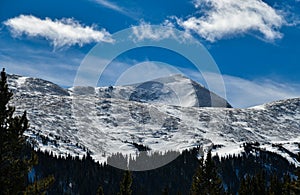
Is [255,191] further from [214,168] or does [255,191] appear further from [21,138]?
[21,138]

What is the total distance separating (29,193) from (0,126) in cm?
476

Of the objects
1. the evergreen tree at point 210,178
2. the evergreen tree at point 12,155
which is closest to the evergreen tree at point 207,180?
the evergreen tree at point 210,178

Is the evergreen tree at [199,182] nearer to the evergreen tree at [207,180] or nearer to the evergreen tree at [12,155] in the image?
the evergreen tree at [207,180]

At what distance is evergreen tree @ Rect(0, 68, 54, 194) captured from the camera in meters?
27.5

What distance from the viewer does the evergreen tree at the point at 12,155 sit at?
90.1ft

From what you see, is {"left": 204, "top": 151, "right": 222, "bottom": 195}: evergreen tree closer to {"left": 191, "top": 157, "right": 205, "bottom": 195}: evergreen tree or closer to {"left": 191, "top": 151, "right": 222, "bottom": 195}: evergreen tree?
{"left": 191, "top": 151, "right": 222, "bottom": 195}: evergreen tree

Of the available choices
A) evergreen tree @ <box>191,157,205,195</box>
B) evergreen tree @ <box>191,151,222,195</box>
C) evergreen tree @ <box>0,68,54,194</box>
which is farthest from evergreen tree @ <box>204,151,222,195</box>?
evergreen tree @ <box>0,68,54,194</box>

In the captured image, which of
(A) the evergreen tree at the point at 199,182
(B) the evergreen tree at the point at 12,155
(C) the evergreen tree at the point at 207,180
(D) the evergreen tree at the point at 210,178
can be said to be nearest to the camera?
(B) the evergreen tree at the point at 12,155

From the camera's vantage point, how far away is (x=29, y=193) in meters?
28.2

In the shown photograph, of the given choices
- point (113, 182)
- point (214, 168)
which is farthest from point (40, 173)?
point (214, 168)

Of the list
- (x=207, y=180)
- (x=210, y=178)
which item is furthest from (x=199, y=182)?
(x=210, y=178)

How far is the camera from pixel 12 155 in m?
28.4

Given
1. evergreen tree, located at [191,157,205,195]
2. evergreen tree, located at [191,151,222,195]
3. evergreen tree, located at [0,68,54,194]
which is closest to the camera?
evergreen tree, located at [0,68,54,194]

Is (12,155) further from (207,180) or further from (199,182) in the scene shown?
(207,180)
